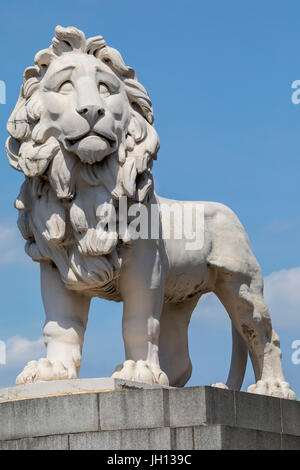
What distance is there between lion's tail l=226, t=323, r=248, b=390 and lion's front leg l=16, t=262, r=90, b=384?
1.93m

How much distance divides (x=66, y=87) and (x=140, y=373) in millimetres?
2233

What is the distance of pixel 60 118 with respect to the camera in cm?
923

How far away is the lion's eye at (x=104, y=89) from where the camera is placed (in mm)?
9383

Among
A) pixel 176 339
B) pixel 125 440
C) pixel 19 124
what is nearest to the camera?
pixel 125 440

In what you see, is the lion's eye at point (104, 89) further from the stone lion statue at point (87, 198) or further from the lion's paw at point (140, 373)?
the lion's paw at point (140, 373)

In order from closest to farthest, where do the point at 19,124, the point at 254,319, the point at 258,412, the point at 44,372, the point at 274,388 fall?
the point at 258,412 → the point at 44,372 → the point at 19,124 → the point at 274,388 → the point at 254,319

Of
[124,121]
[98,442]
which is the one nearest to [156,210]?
[124,121]

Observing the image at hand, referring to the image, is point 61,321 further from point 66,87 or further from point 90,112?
point 66,87

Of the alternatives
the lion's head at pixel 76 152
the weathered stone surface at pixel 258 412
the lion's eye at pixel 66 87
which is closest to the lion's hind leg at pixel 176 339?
the lion's head at pixel 76 152

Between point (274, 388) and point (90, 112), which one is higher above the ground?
point (90, 112)

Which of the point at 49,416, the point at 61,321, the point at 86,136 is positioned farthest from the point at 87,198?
the point at 49,416

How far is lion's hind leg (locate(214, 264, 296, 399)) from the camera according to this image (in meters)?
10.5

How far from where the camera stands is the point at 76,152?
913 centimetres

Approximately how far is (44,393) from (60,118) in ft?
6.72
